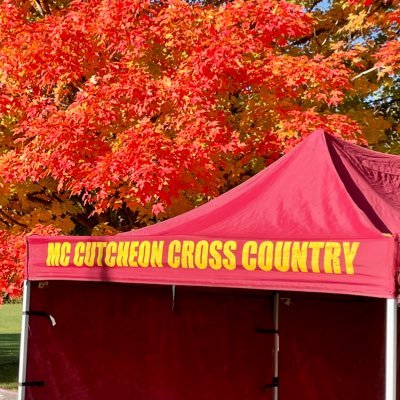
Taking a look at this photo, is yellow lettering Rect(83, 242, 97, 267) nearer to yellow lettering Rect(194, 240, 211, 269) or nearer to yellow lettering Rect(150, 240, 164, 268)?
yellow lettering Rect(150, 240, 164, 268)

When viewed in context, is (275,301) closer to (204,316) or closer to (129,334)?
(204,316)

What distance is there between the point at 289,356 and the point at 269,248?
2820 millimetres

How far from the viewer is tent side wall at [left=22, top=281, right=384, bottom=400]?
7898mm

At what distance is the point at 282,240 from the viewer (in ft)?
18.1

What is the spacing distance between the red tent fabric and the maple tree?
9.47ft

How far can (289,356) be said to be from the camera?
317 inches

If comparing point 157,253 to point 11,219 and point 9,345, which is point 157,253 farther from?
point 9,345

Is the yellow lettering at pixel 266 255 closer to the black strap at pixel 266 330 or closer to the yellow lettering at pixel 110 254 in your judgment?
the yellow lettering at pixel 110 254

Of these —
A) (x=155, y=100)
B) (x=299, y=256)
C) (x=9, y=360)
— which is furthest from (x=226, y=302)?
(x=9, y=360)

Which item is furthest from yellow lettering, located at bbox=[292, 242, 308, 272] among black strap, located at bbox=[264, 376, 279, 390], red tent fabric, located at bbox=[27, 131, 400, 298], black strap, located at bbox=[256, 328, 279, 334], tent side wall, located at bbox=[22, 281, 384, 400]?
black strap, located at bbox=[264, 376, 279, 390]

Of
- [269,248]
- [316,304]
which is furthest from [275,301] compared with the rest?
[269,248]

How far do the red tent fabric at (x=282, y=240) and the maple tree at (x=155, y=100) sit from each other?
2.89m

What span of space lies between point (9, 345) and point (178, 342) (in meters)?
19.6

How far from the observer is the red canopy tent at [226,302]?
5840mm
